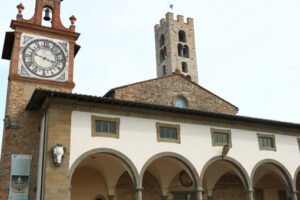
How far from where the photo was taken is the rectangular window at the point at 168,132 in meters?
16.5

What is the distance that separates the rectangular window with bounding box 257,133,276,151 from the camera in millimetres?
19078

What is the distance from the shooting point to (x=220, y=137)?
17969mm

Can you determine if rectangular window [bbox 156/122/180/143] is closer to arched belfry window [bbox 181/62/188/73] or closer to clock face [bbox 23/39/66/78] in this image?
clock face [bbox 23/39/66/78]

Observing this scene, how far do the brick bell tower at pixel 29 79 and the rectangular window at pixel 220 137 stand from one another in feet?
24.8

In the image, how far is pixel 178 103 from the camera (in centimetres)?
2144

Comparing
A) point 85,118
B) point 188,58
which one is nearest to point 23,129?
point 85,118

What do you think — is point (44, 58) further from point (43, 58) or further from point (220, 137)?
point (220, 137)

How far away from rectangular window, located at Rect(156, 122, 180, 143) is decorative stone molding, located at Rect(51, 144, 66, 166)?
4506 millimetres

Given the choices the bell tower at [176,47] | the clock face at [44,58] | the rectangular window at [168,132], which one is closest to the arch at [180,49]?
the bell tower at [176,47]

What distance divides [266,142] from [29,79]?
12.7 m

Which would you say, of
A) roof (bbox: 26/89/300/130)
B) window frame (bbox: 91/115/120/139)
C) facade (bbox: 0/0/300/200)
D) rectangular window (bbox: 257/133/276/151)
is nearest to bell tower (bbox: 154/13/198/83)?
facade (bbox: 0/0/300/200)

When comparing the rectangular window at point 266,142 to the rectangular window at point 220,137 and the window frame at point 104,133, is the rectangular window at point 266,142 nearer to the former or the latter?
the rectangular window at point 220,137

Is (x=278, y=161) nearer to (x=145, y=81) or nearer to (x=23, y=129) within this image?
(x=145, y=81)

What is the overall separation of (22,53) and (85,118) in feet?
18.3
